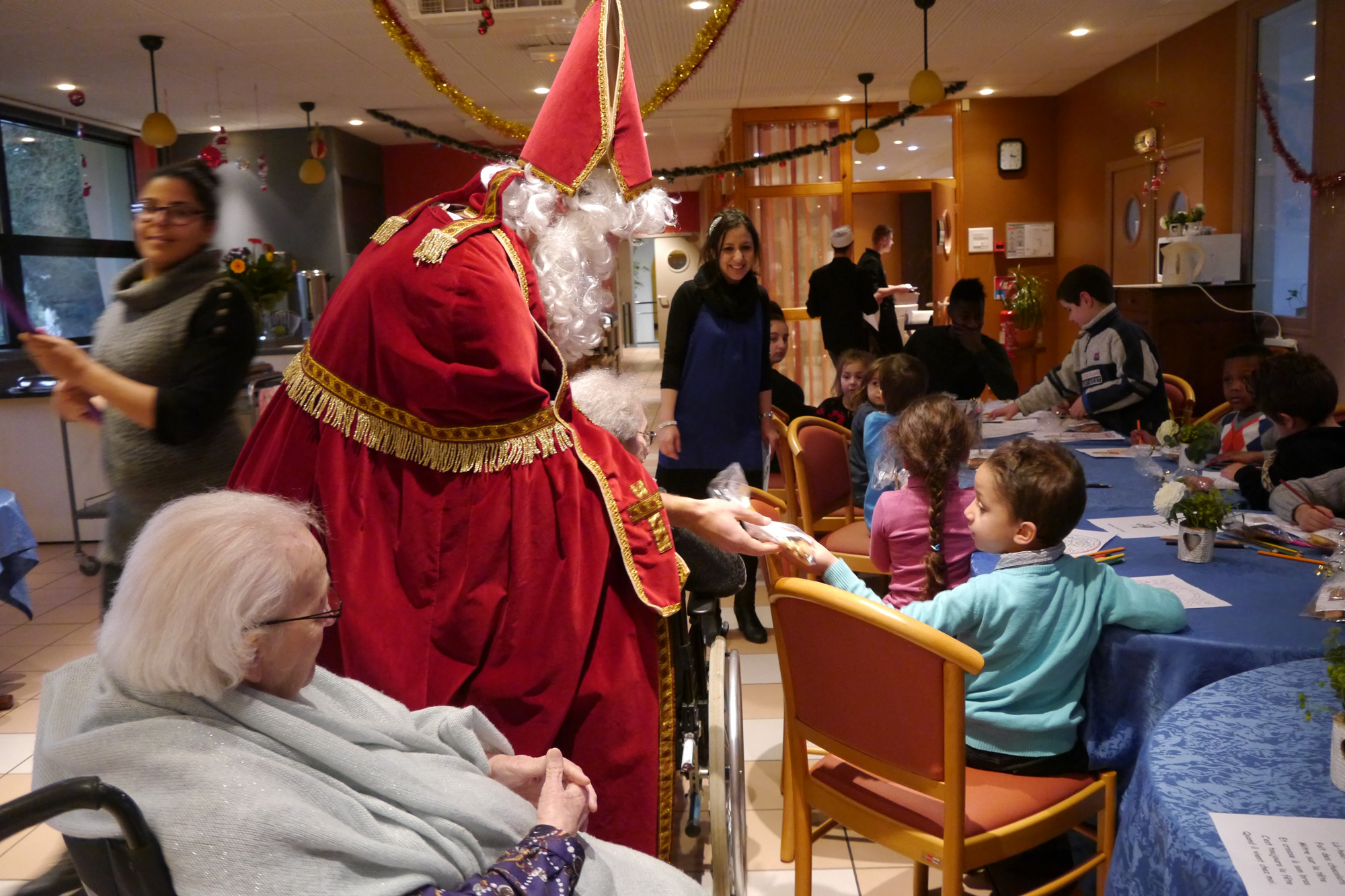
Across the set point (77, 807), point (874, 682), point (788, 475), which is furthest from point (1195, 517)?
point (77, 807)

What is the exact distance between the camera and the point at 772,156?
750cm

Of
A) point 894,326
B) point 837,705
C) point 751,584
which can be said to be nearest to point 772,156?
point 894,326

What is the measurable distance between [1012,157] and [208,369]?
8.32 m

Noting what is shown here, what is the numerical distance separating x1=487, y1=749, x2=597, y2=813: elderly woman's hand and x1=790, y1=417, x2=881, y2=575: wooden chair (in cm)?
204

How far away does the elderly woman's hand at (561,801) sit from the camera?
1323 millimetres

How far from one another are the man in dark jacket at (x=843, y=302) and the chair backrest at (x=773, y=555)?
4099mm

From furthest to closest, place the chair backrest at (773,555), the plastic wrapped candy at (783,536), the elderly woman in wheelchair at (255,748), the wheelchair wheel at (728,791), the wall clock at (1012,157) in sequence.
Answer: the wall clock at (1012,157)
the chair backrest at (773,555)
the plastic wrapped candy at (783,536)
the wheelchair wheel at (728,791)
the elderly woman in wheelchair at (255,748)

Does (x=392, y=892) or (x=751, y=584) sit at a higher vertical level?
(x=392, y=892)

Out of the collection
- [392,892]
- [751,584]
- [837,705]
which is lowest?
[751,584]

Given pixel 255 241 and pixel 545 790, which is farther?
pixel 255 241

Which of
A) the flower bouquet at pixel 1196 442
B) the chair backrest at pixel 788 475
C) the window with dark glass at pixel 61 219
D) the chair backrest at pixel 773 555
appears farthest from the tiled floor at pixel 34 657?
the window with dark glass at pixel 61 219

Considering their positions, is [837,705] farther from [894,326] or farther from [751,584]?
[894,326]

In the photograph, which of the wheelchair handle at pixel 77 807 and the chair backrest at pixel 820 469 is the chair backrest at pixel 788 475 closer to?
the chair backrest at pixel 820 469

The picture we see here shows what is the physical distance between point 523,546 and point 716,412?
2100 millimetres
